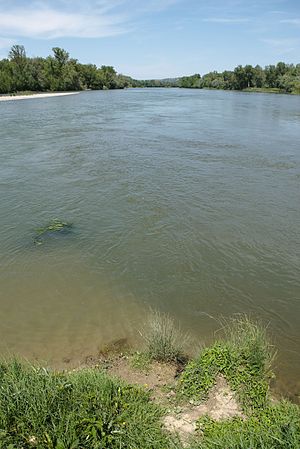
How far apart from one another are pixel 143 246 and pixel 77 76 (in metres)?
104

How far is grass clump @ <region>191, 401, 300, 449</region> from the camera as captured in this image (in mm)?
3816

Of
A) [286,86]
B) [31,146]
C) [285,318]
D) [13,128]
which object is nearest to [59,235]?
[285,318]

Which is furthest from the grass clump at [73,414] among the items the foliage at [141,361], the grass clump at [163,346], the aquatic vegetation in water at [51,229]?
the aquatic vegetation in water at [51,229]

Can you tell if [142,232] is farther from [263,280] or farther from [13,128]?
[13,128]

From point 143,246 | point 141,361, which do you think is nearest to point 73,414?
point 141,361

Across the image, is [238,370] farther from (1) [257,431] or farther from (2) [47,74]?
(2) [47,74]

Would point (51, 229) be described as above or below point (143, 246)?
above

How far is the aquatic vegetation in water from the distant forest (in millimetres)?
81460

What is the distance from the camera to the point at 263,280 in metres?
9.07

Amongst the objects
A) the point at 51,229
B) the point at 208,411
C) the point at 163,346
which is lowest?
the point at 208,411

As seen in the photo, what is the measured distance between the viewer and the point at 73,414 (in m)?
4.12

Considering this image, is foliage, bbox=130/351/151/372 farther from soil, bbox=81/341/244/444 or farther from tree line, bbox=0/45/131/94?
tree line, bbox=0/45/131/94

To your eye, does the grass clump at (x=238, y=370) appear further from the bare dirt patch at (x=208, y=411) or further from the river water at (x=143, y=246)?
the river water at (x=143, y=246)

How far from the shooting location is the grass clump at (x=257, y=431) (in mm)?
3816
